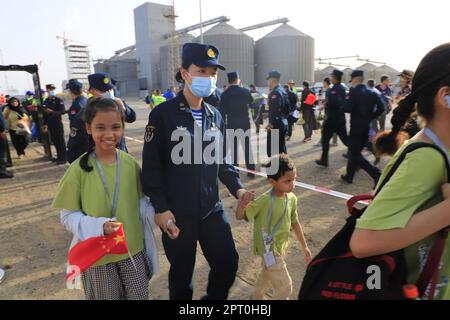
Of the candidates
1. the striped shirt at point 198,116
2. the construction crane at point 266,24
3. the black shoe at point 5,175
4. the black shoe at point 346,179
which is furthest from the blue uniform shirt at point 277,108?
the construction crane at point 266,24

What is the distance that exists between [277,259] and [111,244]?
1265 millimetres

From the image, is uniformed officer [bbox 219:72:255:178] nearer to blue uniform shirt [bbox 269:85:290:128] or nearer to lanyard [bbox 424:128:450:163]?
blue uniform shirt [bbox 269:85:290:128]

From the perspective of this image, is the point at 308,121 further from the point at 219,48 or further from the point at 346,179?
the point at 219,48

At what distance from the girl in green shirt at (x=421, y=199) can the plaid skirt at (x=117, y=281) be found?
4.80ft

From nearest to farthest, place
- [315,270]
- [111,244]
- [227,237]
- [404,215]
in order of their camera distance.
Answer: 1. [404,215]
2. [315,270]
3. [111,244]
4. [227,237]

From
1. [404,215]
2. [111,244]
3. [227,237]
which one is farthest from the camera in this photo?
[227,237]

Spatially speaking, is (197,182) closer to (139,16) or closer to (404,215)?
(404,215)

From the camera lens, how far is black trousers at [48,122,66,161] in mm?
8398

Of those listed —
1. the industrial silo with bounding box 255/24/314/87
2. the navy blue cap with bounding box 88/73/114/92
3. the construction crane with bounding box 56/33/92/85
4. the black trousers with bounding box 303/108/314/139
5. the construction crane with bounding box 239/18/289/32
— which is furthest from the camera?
the construction crane with bounding box 56/33/92/85

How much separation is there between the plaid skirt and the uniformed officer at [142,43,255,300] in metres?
0.22

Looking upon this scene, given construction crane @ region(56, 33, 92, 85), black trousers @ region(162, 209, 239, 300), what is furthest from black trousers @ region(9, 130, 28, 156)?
construction crane @ region(56, 33, 92, 85)

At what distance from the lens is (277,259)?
247 cm
